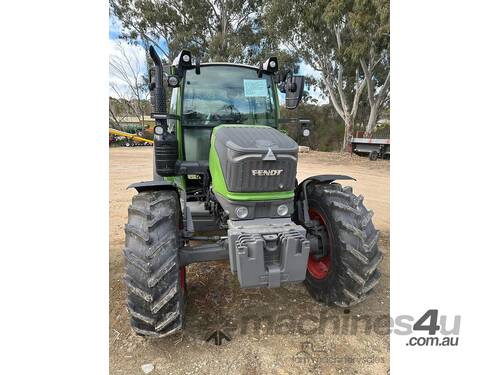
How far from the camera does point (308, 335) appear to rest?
2.82m

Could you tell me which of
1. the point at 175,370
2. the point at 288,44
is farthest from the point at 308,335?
the point at 288,44

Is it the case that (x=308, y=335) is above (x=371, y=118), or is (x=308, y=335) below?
below

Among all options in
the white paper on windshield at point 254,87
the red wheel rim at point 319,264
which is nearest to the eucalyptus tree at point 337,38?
the white paper on windshield at point 254,87

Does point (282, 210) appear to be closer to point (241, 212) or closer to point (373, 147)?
point (241, 212)

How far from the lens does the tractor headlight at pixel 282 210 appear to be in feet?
9.28

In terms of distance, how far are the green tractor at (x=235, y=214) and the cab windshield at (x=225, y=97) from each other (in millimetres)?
11

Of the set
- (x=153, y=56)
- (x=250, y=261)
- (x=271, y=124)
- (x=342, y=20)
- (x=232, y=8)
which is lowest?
(x=250, y=261)

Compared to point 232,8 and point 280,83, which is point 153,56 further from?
point 232,8

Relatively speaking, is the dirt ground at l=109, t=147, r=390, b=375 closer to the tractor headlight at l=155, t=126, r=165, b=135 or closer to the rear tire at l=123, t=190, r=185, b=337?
the rear tire at l=123, t=190, r=185, b=337

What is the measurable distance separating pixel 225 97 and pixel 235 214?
5.25ft

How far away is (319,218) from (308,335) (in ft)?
3.51

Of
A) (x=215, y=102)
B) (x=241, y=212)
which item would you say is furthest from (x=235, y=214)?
(x=215, y=102)

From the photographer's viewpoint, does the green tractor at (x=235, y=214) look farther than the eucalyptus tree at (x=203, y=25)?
No

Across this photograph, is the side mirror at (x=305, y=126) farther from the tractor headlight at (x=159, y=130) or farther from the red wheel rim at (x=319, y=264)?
the tractor headlight at (x=159, y=130)
